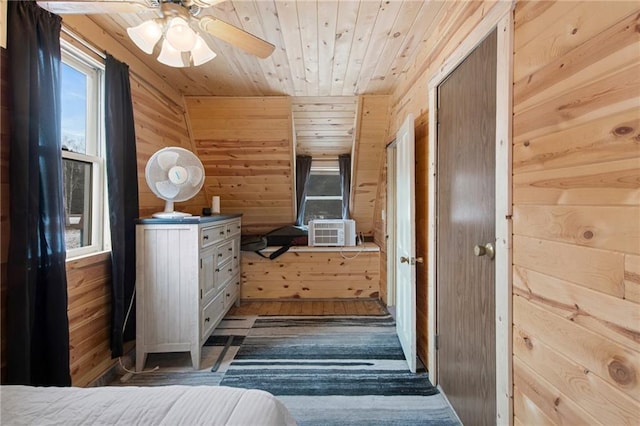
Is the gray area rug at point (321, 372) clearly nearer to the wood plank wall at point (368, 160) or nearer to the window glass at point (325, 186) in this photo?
the wood plank wall at point (368, 160)

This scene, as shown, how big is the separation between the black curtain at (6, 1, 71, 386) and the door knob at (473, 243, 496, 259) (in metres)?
2.09

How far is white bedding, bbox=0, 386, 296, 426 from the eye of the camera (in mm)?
718

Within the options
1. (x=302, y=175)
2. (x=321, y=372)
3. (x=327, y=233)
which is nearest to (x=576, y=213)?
(x=321, y=372)

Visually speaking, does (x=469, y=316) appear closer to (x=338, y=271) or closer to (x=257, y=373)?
(x=257, y=373)

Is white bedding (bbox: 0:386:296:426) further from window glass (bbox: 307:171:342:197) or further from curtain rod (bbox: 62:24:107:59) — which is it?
window glass (bbox: 307:171:342:197)

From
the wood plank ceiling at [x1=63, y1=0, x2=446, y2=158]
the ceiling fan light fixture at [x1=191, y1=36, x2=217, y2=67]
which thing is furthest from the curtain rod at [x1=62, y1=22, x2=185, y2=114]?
the ceiling fan light fixture at [x1=191, y1=36, x2=217, y2=67]

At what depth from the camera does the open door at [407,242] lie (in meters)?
1.91

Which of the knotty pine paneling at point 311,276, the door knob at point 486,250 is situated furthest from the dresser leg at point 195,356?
the door knob at point 486,250

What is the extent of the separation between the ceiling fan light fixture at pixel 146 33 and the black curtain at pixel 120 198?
775mm

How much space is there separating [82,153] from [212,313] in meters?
1.51

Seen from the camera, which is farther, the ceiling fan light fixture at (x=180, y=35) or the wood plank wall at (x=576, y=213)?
the ceiling fan light fixture at (x=180, y=35)

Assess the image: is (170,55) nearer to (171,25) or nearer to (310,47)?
(171,25)

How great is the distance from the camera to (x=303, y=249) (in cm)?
341

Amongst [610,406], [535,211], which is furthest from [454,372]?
[535,211]
